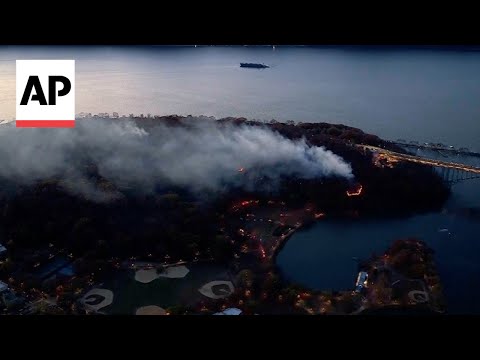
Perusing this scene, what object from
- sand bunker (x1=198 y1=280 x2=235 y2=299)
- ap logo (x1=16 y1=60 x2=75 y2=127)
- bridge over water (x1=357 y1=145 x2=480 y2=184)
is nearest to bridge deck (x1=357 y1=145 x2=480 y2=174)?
bridge over water (x1=357 y1=145 x2=480 y2=184)

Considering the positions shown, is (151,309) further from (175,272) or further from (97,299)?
(175,272)

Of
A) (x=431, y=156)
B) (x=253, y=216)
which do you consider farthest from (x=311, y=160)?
(x=431, y=156)

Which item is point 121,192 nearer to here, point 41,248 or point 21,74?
point 41,248

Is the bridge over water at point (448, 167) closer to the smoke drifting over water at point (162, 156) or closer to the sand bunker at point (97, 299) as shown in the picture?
the smoke drifting over water at point (162, 156)

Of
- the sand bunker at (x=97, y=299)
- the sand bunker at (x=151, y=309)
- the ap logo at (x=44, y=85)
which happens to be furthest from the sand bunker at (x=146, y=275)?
the ap logo at (x=44, y=85)

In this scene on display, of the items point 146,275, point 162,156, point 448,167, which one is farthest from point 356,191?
point 146,275

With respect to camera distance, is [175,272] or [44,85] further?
[175,272]

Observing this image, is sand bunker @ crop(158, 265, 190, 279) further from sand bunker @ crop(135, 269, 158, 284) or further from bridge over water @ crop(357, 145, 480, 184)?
bridge over water @ crop(357, 145, 480, 184)
